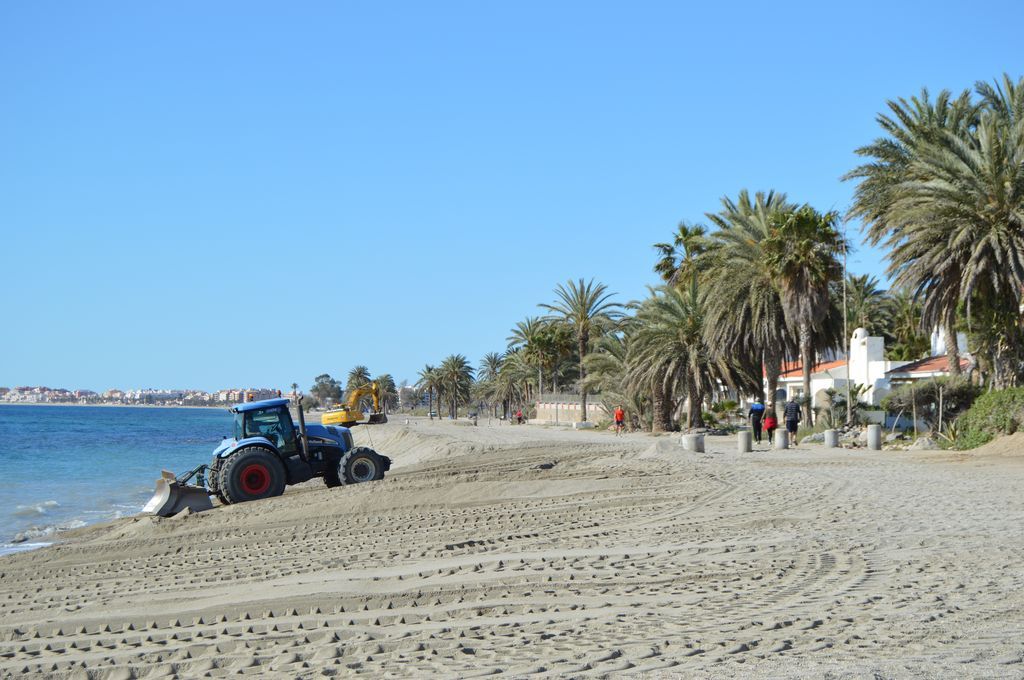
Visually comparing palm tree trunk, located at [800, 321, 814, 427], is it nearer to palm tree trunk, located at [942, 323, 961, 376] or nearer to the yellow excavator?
palm tree trunk, located at [942, 323, 961, 376]

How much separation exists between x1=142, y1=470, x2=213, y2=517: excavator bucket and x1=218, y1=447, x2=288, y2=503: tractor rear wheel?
0.41m

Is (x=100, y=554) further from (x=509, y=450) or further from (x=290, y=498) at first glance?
(x=509, y=450)

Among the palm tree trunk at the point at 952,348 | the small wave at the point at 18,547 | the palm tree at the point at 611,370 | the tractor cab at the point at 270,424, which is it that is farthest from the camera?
the palm tree at the point at 611,370

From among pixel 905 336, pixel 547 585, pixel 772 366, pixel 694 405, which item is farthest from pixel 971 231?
pixel 905 336

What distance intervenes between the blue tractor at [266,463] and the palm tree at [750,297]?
20.2 metres

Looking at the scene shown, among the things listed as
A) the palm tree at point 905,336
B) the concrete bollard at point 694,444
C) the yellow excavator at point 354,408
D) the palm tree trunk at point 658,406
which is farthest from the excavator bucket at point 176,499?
the palm tree at point 905,336

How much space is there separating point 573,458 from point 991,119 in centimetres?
1769

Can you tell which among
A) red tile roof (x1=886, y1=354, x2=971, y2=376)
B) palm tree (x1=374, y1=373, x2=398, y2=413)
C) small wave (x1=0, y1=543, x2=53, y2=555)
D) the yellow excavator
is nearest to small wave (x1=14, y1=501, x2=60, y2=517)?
small wave (x1=0, y1=543, x2=53, y2=555)

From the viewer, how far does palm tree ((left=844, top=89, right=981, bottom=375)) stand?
1122 inches

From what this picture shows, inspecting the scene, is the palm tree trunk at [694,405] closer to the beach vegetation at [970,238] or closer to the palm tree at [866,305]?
the beach vegetation at [970,238]

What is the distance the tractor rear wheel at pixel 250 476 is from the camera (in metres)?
17.5

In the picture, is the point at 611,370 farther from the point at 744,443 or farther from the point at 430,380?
the point at 430,380

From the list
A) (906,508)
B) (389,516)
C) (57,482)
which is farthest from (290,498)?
(57,482)

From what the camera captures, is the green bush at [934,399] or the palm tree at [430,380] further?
the palm tree at [430,380]
